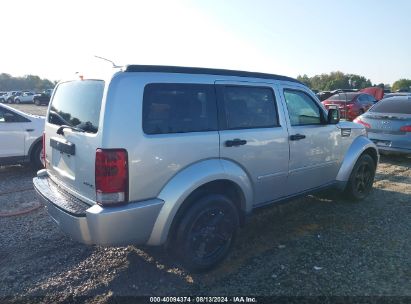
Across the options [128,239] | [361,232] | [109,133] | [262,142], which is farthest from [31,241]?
[361,232]

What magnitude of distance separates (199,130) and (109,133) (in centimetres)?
90

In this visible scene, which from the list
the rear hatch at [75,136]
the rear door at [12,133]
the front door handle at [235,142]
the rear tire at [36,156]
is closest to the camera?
the rear hatch at [75,136]

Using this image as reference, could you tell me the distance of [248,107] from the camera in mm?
3881

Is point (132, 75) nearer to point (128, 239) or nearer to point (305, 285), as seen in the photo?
point (128, 239)

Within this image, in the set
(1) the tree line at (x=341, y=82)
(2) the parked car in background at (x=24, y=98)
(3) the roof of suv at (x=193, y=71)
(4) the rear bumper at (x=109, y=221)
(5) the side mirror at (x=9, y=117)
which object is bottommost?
(4) the rear bumper at (x=109, y=221)

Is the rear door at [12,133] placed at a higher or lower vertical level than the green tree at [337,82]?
lower

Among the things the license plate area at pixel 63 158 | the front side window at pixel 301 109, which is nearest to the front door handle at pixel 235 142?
the front side window at pixel 301 109

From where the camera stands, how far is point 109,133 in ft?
9.23

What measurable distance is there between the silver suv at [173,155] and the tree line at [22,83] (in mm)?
105229

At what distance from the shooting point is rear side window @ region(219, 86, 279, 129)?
3.66 metres

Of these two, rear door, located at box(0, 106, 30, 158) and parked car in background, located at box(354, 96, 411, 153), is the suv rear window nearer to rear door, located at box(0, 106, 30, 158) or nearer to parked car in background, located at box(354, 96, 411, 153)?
rear door, located at box(0, 106, 30, 158)

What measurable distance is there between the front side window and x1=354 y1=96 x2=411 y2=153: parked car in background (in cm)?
439

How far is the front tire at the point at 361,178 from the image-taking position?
546 cm

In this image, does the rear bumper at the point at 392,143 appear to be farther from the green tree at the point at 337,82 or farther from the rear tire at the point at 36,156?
the green tree at the point at 337,82
